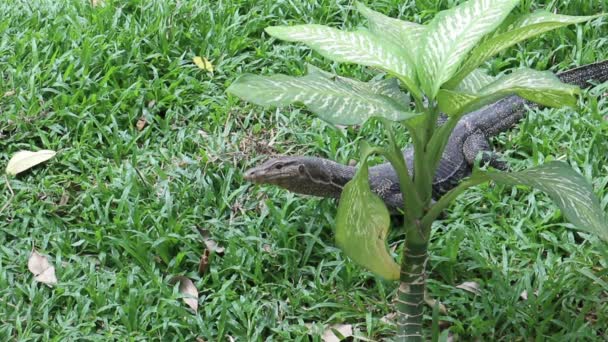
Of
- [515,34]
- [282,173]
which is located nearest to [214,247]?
[282,173]

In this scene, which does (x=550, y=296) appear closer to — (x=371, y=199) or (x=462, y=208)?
(x=462, y=208)

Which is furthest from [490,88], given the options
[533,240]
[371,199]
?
[533,240]

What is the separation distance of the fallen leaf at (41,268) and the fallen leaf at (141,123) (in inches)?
44.2

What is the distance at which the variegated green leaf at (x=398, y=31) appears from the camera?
3270 mm

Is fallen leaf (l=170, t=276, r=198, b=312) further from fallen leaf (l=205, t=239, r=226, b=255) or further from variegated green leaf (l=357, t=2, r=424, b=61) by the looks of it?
variegated green leaf (l=357, t=2, r=424, b=61)

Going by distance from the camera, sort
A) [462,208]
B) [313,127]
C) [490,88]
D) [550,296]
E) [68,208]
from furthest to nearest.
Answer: [313,127]
[68,208]
[462,208]
[550,296]
[490,88]

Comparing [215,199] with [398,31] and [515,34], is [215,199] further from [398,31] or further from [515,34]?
[515,34]

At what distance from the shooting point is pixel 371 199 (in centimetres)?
310

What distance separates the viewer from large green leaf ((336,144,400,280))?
306 centimetres

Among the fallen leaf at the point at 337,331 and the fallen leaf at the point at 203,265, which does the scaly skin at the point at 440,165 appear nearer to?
the fallen leaf at the point at 203,265

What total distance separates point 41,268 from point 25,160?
89cm

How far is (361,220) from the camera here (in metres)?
3.09

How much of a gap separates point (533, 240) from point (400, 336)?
1050 mm

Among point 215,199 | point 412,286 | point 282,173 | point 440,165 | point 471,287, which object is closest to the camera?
point 412,286
